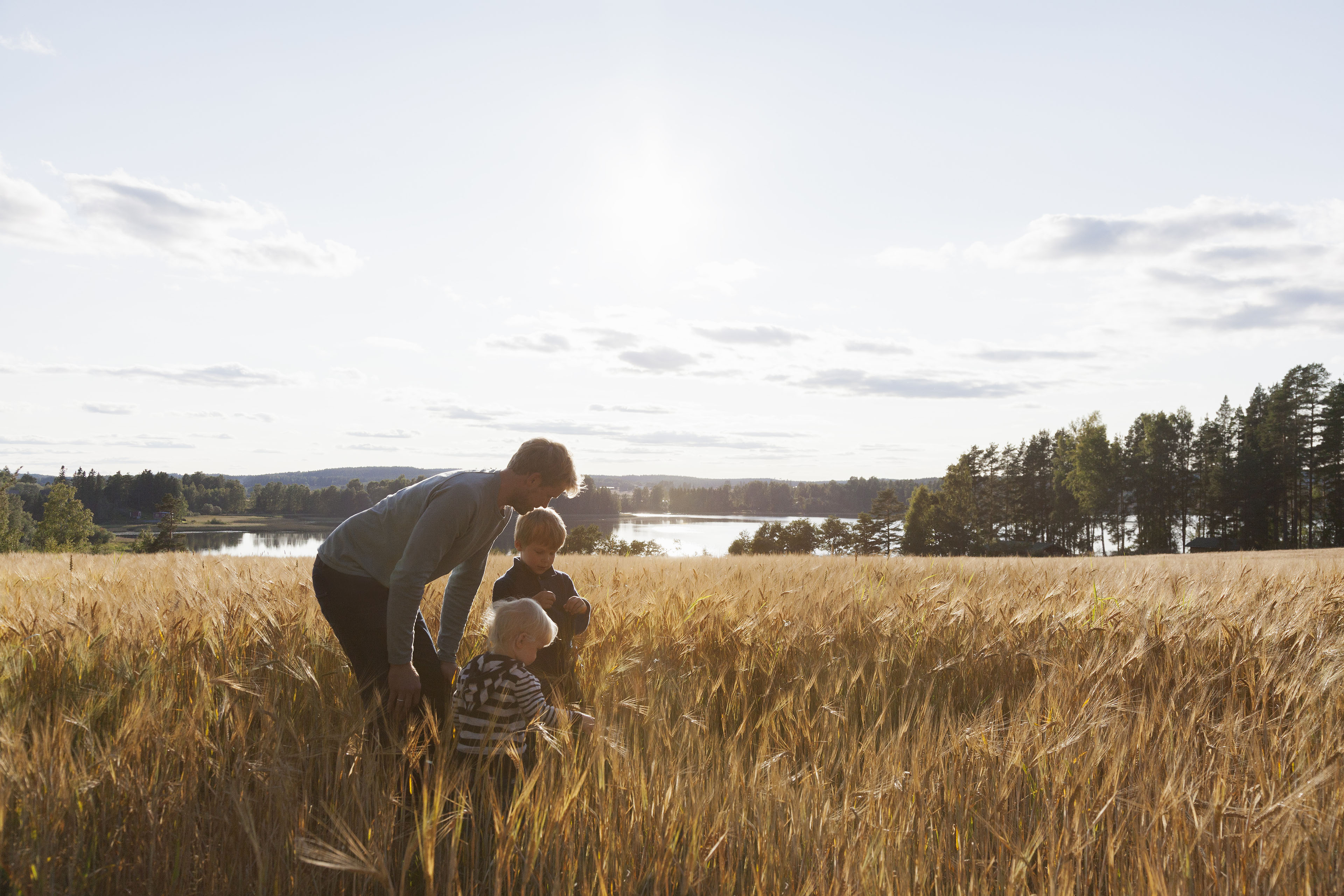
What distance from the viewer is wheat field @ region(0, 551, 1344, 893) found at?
172cm

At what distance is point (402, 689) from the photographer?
286cm

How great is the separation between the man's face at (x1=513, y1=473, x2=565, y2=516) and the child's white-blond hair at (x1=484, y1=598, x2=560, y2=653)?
560 millimetres

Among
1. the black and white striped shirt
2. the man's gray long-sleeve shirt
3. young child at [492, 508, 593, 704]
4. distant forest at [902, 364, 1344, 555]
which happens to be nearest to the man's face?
the man's gray long-sleeve shirt

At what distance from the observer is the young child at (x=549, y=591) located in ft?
11.9

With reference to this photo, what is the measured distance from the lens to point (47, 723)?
2.26m

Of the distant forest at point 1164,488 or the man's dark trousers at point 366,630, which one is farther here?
the distant forest at point 1164,488

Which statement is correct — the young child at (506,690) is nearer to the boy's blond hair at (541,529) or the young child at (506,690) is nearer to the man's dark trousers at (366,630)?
the man's dark trousers at (366,630)

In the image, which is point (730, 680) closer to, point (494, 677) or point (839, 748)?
point (839, 748)

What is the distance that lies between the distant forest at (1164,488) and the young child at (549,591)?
225ft

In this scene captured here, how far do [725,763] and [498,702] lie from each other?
0.90 meters

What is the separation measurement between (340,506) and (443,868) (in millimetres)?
168110

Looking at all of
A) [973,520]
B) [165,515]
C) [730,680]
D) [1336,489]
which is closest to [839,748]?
[730,680]

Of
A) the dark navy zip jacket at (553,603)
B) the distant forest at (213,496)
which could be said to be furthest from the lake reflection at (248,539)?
the dark navy zip jacket at (553,603)

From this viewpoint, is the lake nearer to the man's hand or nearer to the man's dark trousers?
the man's dark trousers
